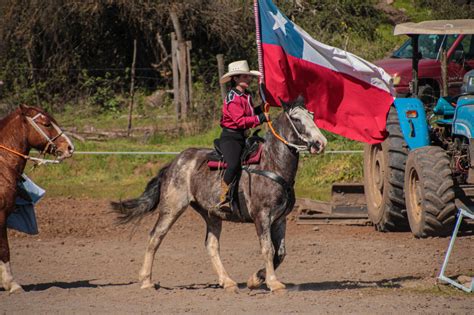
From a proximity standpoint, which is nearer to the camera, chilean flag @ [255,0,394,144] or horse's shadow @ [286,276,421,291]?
horse's shadow @ [286,276,421,291]

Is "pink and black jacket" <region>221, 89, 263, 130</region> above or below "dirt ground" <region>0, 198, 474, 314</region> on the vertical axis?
above

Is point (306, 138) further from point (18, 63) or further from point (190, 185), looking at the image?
point (18, 63)

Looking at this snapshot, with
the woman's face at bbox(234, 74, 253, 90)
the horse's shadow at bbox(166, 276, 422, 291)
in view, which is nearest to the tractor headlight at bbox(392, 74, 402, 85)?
the horse's shadow at bbox(166, 276, 422, 291)

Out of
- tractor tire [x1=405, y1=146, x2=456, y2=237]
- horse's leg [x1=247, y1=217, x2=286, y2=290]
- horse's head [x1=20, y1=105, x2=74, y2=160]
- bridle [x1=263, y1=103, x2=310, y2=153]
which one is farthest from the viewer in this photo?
tractor tire [x1=405, y1=146, x2=456, y2=237]

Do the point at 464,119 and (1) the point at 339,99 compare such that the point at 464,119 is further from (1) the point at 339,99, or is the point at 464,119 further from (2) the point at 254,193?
(2) the point at 254,193

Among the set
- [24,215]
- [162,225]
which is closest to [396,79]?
[162,225]

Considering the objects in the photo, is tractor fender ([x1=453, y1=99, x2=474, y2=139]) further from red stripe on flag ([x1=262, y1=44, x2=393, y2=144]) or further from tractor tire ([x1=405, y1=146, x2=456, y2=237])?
red stripe on flag ([x1=262, y1=44, x2=393, y2=144])

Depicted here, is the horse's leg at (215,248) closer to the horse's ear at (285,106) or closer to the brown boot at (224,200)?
the brown boot at (224,200)

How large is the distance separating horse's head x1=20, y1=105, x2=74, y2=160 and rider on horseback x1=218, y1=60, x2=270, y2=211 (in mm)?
1889

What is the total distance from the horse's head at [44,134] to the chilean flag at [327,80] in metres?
2.70

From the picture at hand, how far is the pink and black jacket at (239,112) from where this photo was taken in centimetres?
1022

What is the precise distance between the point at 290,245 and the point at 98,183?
6.46 metres

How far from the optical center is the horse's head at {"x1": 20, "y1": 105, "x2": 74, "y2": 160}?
428 inches

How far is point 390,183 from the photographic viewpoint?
45.5ft
